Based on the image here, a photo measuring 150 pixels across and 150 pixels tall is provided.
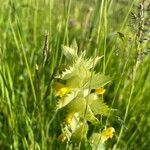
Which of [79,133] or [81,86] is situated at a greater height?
[81,86]

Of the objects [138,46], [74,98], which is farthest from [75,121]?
[138,46]

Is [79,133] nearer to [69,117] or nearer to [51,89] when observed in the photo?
[69,117]

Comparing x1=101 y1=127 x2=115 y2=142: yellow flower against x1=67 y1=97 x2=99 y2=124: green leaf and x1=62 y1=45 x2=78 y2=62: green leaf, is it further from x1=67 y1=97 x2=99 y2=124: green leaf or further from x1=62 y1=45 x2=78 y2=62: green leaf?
x1=62 y1=45 x2=78 y2=62: green leaf

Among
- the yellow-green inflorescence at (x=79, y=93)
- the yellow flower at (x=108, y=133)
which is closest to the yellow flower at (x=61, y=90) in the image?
the yellow-green inflorescence at (x=79, y=93)

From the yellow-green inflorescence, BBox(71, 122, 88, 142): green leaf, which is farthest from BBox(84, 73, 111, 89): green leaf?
BBox(71, 122, 88, 142): green leaf

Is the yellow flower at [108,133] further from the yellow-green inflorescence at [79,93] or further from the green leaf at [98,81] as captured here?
the green leaf at [98,81]

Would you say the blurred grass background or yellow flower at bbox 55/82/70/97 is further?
the blurred grass background

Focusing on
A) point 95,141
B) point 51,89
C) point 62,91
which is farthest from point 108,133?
point 51,89

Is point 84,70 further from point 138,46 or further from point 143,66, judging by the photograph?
point 143,66
